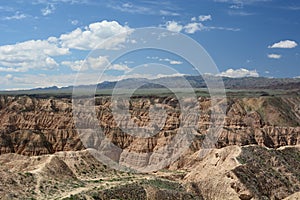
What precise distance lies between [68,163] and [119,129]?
40.3m

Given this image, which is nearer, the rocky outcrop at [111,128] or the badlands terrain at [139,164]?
the badlands terrain at [139,164]

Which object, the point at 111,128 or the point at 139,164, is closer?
the point at 139,164

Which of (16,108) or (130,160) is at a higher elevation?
(16,108)

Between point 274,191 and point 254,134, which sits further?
point 254,134

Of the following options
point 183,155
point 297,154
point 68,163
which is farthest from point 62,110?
point 297,154

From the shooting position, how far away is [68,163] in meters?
58.8

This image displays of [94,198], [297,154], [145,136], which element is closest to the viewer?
[94,198]

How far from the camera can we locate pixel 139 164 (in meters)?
78.9

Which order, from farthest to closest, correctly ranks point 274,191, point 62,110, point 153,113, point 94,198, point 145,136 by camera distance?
point 62,110 < point 153,113 < point 145,136 < point 274,191 < point 94,198

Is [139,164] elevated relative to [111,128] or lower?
lower

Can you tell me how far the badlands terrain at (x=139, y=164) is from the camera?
145ft

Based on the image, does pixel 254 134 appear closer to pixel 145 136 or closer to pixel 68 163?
pixel 145 136

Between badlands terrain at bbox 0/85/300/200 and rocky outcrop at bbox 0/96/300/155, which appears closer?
badlands terrain at bbox 0/85/300/200

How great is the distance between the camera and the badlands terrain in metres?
44.3
